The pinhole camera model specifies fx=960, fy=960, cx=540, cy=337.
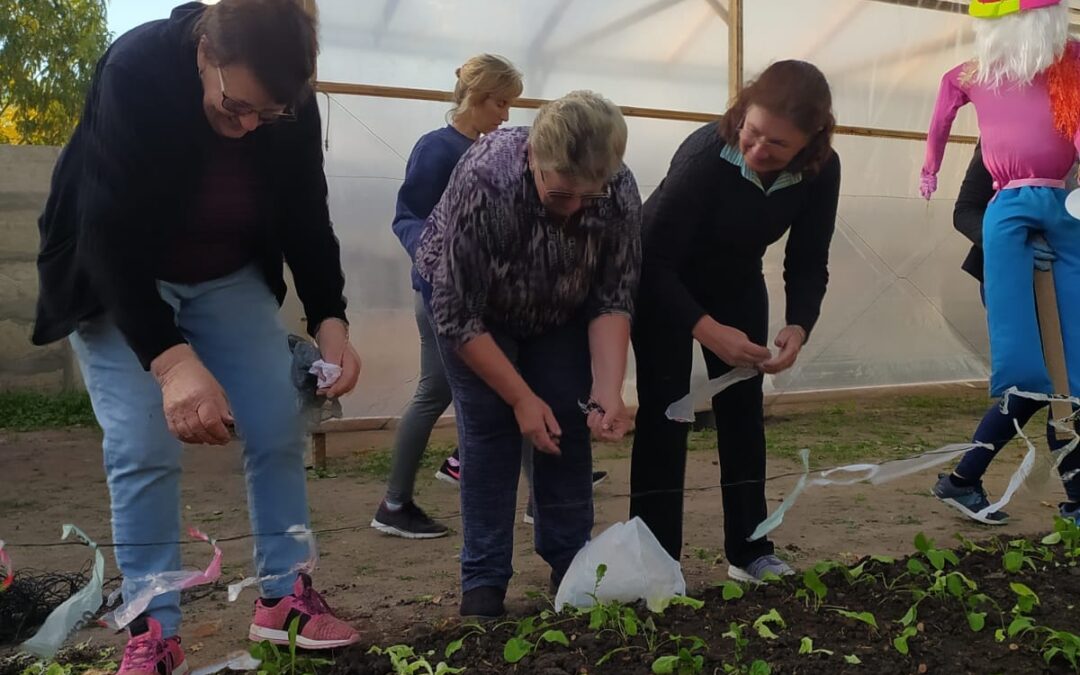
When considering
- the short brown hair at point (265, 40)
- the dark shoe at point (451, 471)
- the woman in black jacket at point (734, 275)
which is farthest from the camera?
the dark shoe at point (451, 471)

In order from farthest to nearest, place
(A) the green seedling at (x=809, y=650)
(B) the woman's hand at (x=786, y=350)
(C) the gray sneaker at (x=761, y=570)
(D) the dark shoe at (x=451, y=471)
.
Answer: (D) the dark shoe at (x=451, y=471), (C) the gray sneaker at (x=761, y=570), (B) the woman's hand at (x=786, y=350), (A) the green seedling at (x=809, y=650)

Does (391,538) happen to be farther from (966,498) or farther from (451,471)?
(966,498)

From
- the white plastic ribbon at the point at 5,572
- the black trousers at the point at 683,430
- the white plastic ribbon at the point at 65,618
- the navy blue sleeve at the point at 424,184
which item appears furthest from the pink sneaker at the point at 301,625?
the navy blue sleeve at the point at 424,184

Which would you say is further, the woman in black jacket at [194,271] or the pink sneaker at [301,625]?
the pink sneaker at [301,625]

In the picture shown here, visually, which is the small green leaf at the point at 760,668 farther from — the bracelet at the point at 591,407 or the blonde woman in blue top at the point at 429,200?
the blonde woman in blue top at the point at 429,200

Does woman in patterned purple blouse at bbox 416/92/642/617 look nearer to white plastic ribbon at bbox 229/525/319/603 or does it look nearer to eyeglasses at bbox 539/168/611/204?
eyeglasses at bbox 539/168/611/204

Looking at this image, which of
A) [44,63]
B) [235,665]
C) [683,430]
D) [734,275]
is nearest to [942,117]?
[734,275]

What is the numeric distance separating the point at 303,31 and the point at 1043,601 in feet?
6.28

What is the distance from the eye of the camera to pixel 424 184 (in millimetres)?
2932

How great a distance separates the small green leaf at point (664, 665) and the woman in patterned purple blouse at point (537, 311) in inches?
20.2

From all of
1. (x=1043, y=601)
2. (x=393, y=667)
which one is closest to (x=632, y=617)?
(x=393, y=667)

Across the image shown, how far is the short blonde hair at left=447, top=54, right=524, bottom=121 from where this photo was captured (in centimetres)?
292

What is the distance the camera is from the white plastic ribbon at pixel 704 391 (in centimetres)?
228

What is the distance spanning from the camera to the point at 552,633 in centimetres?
183
